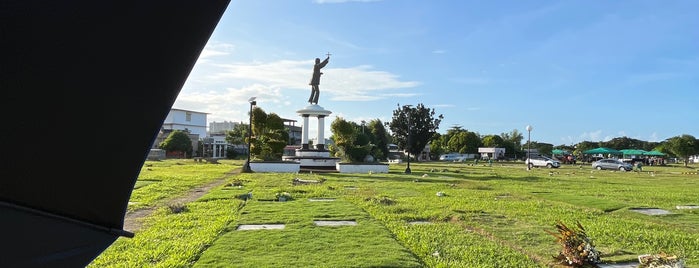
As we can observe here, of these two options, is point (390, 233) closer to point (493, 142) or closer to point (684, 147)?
point (684, 147)

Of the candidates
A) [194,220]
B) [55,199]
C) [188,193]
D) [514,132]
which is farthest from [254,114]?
[514,132]

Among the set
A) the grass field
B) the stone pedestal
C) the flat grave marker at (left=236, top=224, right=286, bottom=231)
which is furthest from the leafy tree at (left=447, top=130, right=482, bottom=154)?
the flat grave marker at (left=236, top=224, right=286, bottom=231)

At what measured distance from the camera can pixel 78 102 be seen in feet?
5.32

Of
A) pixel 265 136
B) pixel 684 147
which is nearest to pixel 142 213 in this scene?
pixel 265 136

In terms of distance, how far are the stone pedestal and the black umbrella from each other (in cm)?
2834

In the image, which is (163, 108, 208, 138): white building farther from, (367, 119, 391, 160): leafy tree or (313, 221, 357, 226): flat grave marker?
(313, 221, 357, 226): flat grave marker

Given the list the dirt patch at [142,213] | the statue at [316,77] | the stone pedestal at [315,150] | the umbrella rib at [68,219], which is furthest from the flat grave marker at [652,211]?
Result: the statue at [316,77]

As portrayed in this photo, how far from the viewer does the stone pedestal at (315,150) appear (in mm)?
30688

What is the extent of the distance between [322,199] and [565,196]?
307 inches

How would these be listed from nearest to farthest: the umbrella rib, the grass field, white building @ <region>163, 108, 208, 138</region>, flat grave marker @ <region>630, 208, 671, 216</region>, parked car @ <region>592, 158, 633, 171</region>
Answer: the umbrella rib
the grass field
flat grave marker @ <region>630, 208, 671, 216</region>
parked car @ <region>592, 158, 633, 171</region>
white building @ <region>163, 108, 208, 138</region>

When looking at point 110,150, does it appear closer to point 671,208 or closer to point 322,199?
point 322,199

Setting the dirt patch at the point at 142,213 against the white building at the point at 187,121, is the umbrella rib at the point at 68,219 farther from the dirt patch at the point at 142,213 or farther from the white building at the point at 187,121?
the white building at the point at 187,121

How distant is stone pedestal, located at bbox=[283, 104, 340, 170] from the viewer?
30.7 m

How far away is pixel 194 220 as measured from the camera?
888cm
